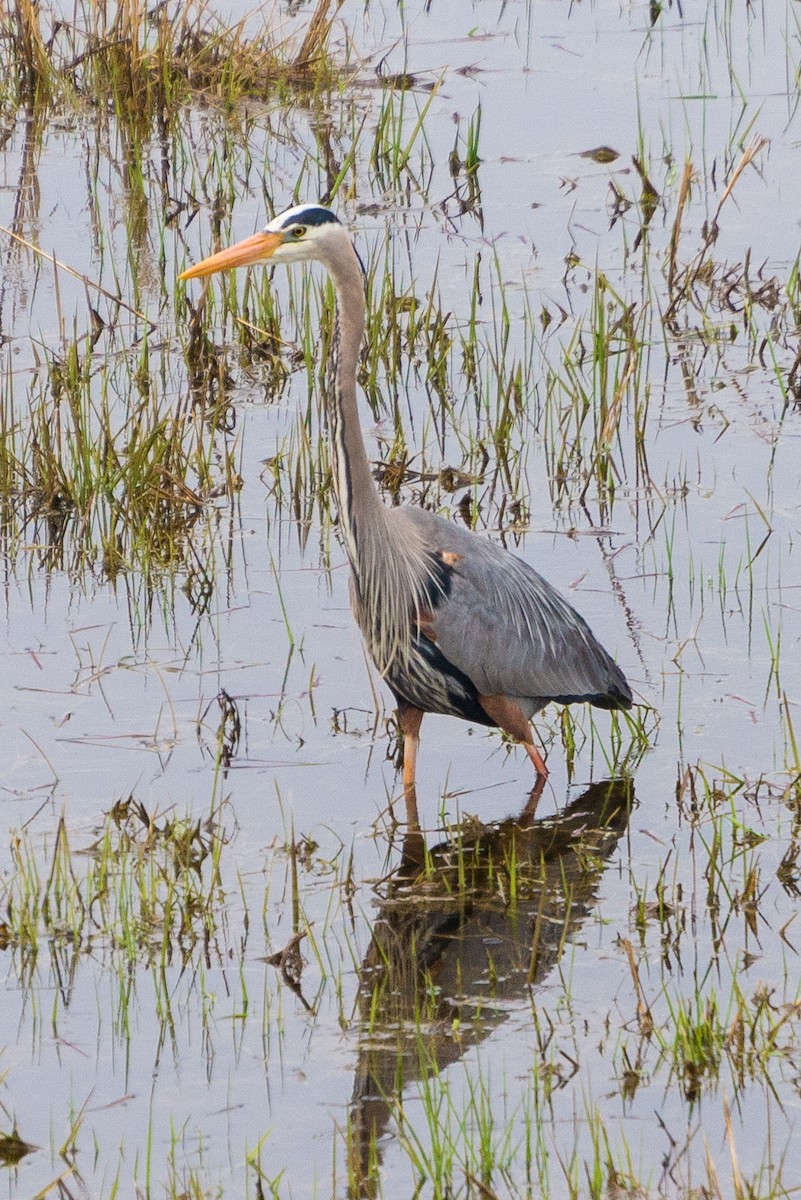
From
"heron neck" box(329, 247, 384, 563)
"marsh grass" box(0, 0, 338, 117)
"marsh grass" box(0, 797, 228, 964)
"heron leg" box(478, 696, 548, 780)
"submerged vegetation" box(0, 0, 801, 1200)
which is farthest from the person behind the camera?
"marsh grass" box(0, 0, 338, 117)

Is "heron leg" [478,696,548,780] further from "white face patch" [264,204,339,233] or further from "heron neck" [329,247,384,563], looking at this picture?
"white face patch" [264,204,339,233]

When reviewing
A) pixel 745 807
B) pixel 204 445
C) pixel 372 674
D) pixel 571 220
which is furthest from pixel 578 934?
pixel 571 220

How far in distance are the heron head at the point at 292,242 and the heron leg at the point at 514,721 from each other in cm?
153

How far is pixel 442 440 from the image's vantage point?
7.85 m

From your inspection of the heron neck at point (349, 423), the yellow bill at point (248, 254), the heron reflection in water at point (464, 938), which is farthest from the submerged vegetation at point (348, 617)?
the yellow bill at point (248, 254)

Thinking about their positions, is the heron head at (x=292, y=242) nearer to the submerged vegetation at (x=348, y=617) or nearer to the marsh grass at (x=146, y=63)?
the submerged vegetation at (x=348, y=617)

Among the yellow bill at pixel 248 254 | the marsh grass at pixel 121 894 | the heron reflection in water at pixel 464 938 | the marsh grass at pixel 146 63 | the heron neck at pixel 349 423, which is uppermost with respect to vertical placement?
the marsh grass at pixel 146 63

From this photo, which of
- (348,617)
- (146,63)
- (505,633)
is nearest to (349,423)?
(505,633)

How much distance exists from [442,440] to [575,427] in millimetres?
581

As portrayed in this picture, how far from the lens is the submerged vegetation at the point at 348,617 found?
4.12 meters

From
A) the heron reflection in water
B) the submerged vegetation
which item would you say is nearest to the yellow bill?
the submerged vegetation

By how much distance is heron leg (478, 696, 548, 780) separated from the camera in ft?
19.1

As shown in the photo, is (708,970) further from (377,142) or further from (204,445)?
(377,142)

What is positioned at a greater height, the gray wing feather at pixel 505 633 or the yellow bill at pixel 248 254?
the yellow bill at pixel 248 254
